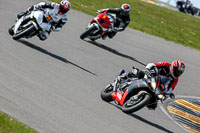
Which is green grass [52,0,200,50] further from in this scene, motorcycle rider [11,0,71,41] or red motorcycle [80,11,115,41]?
motorcycle rider [11,0,71,41]

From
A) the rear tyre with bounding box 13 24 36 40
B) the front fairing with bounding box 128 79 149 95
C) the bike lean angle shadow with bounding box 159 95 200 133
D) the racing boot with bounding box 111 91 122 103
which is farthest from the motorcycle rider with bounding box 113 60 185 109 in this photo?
the rear tyre with bounding box 13 24 36 40

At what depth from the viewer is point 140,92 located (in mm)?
9172

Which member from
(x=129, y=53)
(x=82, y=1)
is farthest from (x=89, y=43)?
(x=82, y=1)

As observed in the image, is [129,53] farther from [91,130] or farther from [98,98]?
[91,130]

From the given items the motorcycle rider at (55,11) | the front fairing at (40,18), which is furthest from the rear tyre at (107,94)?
the motorcycle rider at (55,11)

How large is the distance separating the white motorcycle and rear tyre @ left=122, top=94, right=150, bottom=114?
460 cm

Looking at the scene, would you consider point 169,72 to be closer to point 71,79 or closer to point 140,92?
point 140,92

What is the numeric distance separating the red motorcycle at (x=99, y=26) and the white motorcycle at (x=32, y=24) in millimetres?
3499

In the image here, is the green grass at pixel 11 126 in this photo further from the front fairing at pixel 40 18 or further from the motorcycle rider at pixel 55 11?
the motorcycle rider at pixel 55 11

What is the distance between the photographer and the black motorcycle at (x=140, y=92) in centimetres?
904

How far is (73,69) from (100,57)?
2951 millimetres

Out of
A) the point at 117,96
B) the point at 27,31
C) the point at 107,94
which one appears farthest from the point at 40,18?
the point at 117,96

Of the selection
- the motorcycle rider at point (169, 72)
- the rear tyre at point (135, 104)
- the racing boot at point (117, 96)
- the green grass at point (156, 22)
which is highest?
the motorcycle rider at point (169, 72)

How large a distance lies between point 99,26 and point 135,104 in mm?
8135
